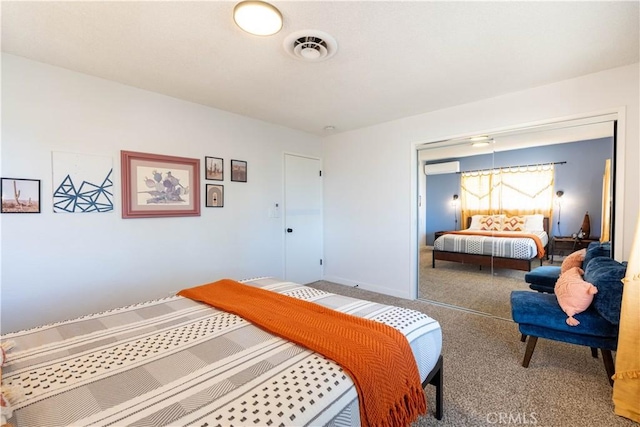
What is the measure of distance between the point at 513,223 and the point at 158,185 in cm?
394

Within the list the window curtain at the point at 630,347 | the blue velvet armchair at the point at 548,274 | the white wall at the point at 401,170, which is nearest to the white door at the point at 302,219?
the white wall at the point at 401,170

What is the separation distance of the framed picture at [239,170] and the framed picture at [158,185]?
17.5 inches

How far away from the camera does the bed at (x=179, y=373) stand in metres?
0.86

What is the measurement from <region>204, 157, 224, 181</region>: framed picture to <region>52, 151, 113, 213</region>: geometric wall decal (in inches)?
36.0

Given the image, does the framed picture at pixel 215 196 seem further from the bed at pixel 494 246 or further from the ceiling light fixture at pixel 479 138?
the ceiling light fixture at pixel 479 138

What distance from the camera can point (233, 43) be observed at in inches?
79.0

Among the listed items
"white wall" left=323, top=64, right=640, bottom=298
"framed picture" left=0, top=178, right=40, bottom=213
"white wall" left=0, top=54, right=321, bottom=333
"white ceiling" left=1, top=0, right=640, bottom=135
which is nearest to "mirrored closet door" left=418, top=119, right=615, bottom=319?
"white wall" left=323, top=64, right=640, bottom=298

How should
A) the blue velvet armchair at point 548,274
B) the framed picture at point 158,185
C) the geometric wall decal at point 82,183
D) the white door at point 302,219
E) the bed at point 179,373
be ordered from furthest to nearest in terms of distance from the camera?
the white door at point 302,219, the framed picture at point 158,185, the blue velvet armchair at point 548,274, the geometric wall decal at point 82,183, the bed at point 179,373

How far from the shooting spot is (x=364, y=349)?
1.18 meters

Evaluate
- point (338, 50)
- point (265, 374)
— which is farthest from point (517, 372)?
point (338, 50)

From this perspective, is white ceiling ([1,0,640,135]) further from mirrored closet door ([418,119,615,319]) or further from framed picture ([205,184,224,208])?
framed picture ([205,184,224,208])

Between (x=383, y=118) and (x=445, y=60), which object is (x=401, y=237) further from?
(x=445, y=60)

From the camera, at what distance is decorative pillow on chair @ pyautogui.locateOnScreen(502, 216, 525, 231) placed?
126 inches

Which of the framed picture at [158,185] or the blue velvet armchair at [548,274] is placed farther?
the framed picture at [158,185]
